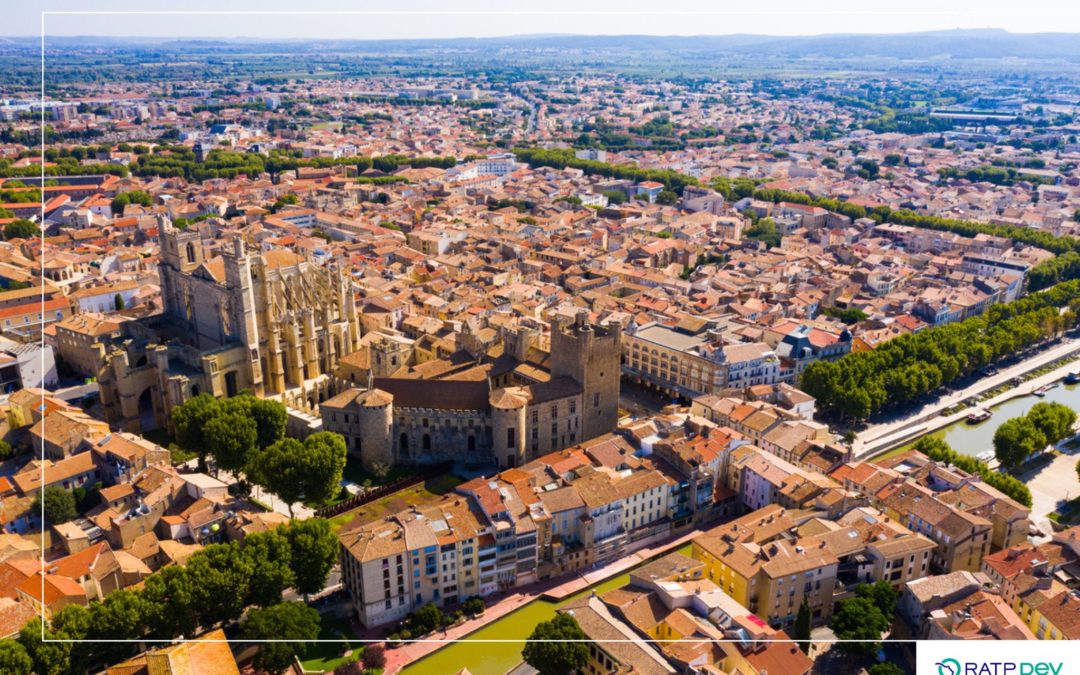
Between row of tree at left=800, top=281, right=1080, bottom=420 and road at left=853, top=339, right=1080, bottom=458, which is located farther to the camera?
row of tree at left=800, top=281, right=1080, bottom=420

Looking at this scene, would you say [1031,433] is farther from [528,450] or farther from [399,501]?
[399,501]

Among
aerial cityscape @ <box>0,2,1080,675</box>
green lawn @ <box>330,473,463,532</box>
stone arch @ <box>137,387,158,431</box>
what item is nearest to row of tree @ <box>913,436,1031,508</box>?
aerial cityscape @ <box>0,2,1080,675</box>

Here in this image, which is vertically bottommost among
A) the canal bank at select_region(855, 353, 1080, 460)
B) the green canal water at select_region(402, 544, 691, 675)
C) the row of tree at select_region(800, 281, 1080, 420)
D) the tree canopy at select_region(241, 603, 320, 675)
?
the green canal water at select_region(402, 544, 691, 675)

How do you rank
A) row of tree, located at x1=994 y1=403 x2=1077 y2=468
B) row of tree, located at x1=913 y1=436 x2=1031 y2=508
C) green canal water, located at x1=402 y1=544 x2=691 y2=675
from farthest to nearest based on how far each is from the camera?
row of tree, located at x1=994 y1=403 x2=1077 y2=468 → row of tree, located at x1=913 y1=436 x2=1031 y2=508 → green canal water, located at x1=402 y1=544 x2=691 y2=675

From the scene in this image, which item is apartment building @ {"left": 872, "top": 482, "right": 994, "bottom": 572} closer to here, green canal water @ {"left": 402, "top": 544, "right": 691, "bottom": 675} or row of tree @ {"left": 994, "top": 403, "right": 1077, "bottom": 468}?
row of tree @ {"left": 994, "top": 403, "right": 1077, "bottom": 468}

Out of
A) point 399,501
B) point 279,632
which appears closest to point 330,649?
point 279,632

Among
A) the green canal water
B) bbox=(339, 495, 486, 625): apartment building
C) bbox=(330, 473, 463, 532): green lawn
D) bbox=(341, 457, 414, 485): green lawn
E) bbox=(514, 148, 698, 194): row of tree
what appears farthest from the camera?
bbox=(514, 148, 698, 194): row of tree
